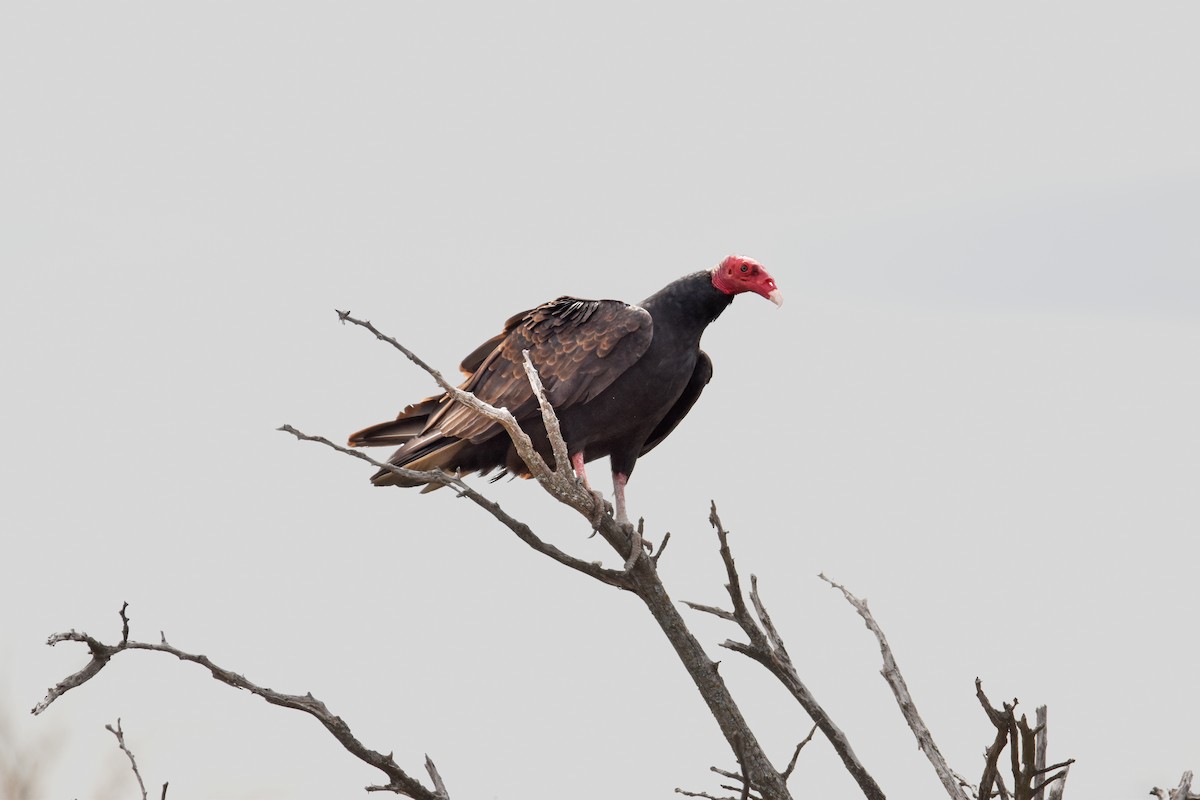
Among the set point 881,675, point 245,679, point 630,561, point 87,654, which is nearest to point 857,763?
point 881,675

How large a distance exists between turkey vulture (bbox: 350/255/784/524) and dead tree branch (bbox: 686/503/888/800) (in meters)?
0.97

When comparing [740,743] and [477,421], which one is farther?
[477,421]

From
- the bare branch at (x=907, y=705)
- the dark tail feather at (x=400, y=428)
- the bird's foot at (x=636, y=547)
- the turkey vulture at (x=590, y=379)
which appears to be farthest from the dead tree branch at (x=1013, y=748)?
the dark tail feather at (x=400, y=428)

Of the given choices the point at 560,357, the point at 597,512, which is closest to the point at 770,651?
the point at 597,512

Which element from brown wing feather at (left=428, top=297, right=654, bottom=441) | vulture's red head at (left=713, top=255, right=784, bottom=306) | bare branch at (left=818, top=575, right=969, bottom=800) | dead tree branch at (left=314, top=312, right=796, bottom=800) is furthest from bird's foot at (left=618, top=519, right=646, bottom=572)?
vulture's red head at (left=713, top=255, right=784, bottom=306)

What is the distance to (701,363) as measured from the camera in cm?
467

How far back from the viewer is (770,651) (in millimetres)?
3367

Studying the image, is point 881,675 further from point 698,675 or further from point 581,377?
point 581,377

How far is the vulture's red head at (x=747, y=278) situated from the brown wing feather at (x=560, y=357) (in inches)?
13.5

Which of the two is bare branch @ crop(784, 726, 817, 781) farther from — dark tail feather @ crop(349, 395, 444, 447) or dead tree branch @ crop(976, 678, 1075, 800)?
dark tail feather @ crop(349, 395, 444, 447)

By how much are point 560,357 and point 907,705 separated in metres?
1.79

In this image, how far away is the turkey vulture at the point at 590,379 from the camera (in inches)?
168

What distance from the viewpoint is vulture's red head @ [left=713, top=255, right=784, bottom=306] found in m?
4.39

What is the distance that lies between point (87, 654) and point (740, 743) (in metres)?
1.73
